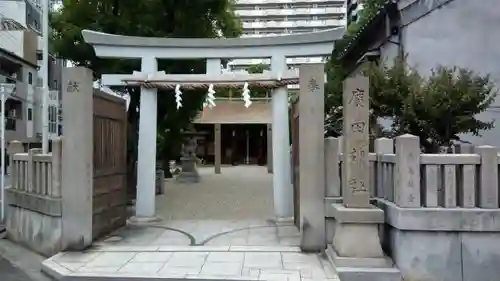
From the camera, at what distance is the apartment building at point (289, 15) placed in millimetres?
73562

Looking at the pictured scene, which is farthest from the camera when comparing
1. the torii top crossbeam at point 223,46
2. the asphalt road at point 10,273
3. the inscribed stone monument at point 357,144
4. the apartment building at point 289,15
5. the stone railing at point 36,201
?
the apartment building at point 289,15

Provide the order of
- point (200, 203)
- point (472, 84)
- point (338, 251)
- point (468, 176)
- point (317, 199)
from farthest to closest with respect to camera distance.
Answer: point (200, 203), point (472, 84), point (317, 199), point (338, 251), point (468, 176)

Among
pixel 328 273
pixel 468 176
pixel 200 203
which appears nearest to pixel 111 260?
pixel 328 273

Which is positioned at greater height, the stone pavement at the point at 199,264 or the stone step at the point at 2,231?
the stone pavement at the point at 199,264

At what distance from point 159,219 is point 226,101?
21.3 meters

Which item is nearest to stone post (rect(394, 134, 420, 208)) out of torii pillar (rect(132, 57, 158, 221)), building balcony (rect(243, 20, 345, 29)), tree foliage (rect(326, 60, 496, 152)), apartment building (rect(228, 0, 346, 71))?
tree foliage (rect(326, 60, 496, 152))

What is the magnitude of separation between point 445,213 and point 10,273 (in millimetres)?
6168

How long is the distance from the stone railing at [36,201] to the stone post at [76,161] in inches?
8.9

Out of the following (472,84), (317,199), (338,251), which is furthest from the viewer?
(472,84)

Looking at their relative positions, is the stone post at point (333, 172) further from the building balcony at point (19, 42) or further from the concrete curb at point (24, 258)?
the building balcony at point (19, 42)

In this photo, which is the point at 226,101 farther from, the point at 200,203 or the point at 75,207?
the point at 75,207

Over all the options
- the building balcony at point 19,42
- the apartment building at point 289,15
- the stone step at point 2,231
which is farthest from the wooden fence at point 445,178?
the apartment building at point 289,15

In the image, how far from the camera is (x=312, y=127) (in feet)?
24.5

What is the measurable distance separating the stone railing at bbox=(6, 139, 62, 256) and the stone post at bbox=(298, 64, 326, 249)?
3.90m
